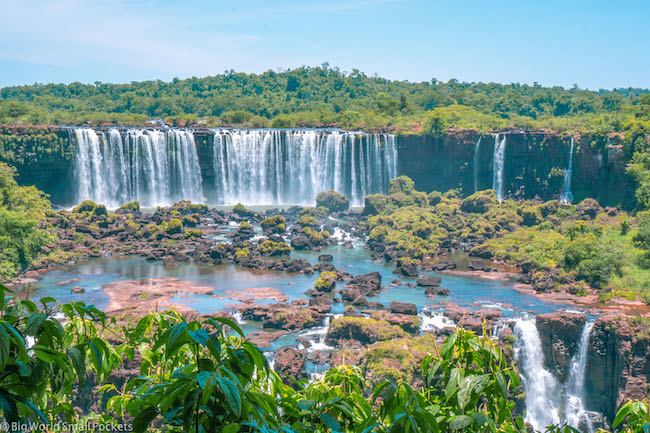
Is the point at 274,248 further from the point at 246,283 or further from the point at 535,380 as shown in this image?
the point at 535,380

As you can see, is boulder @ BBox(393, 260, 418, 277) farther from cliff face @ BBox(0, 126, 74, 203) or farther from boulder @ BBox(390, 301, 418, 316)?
cliff face @ BBox(0, 126, 74, 203)

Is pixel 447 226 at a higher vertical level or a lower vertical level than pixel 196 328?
lower

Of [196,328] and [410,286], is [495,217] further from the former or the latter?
[196,328]

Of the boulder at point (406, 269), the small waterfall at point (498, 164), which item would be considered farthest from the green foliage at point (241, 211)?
the small waterfall at point (498, 164)

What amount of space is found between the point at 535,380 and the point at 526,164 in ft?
89.8

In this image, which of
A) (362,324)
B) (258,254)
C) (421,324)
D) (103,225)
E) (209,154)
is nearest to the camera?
(362,324)

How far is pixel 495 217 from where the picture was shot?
124 ft

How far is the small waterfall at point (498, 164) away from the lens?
145 feet

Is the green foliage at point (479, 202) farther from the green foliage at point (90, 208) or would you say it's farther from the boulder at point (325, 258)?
the green foliage at point (90, 208)

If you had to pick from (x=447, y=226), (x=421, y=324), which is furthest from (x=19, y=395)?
(x=447, y=226)

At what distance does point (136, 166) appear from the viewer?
4422 cm

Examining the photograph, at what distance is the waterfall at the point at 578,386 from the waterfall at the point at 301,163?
91.7 feet

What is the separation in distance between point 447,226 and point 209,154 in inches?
719

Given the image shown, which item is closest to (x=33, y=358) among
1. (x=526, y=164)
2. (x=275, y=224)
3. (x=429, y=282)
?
(x=429, y=282)
